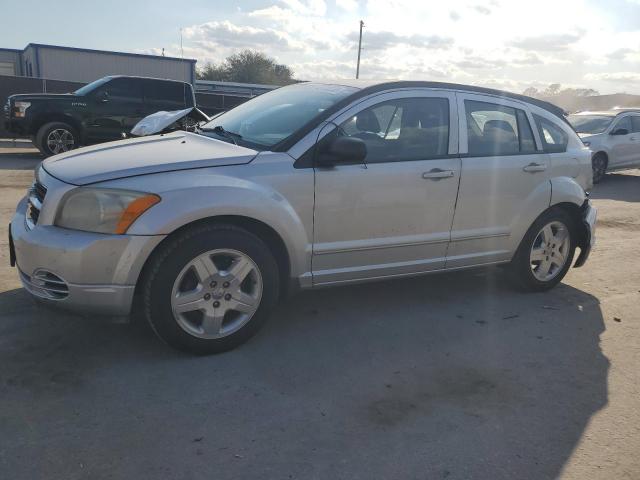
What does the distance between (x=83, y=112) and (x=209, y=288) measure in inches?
388

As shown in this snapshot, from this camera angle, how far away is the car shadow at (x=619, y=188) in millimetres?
10984

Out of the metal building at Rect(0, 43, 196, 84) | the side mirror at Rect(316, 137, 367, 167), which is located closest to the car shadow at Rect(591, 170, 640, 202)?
the side mirror at Rect(316, 137, 367, 167)

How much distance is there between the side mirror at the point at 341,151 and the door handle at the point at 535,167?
166cm

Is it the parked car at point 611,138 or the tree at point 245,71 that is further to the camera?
the tree at point 245,71

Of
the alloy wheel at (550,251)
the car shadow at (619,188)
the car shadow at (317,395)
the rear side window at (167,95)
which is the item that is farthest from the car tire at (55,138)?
the car shadow at (619,188)

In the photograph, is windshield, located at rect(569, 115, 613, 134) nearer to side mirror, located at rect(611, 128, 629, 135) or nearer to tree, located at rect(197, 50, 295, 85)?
side mirror, located at rect(611, 128, 629, 135)

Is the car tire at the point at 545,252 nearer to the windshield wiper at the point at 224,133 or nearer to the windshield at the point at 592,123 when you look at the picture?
the windshield wiper at the point at 224,133

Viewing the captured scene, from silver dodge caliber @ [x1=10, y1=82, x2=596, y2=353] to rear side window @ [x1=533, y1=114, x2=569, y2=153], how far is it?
14mm

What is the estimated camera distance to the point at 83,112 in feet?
38.8

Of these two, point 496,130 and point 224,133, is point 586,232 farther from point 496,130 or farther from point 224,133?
point 224,133

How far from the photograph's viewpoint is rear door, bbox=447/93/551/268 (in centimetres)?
438

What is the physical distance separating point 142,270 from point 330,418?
1.33 metres

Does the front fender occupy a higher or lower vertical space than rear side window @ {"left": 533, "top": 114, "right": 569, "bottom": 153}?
lower

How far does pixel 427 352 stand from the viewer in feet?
12.4
